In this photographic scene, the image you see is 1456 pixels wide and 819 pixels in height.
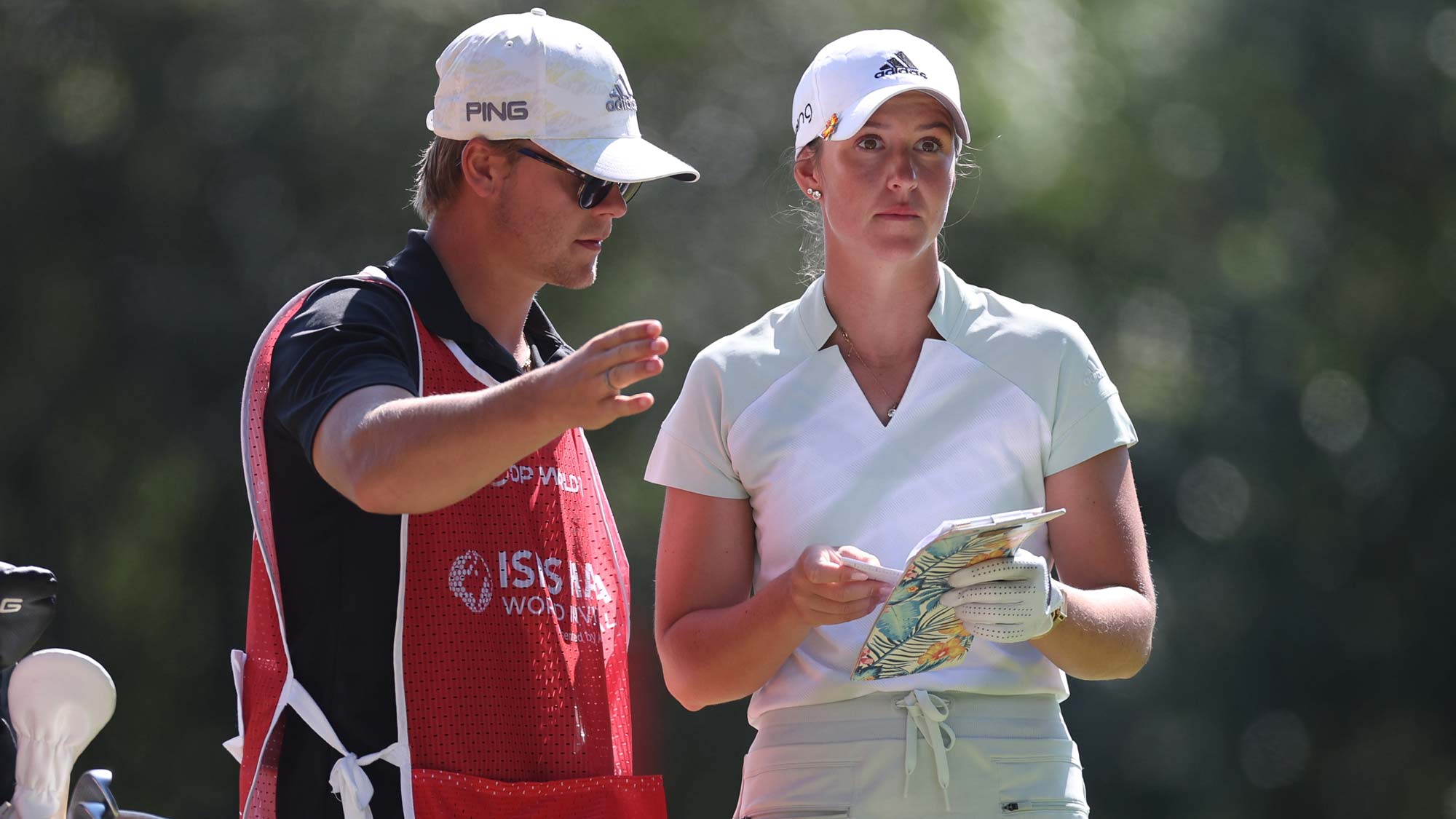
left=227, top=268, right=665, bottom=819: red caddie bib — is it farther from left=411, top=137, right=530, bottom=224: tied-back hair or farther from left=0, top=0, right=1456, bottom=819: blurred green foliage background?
left=0, top=0, right=1456, bottom=819: blurred green foliage background

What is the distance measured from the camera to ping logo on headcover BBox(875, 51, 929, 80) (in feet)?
8.51

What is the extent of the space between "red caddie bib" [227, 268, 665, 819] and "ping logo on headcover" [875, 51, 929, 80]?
814 mm

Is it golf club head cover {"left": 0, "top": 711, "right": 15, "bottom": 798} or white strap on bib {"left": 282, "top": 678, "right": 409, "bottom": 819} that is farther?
golf club head cover {"left": 0, "top": 711, "right": 15, "bottom": 798}

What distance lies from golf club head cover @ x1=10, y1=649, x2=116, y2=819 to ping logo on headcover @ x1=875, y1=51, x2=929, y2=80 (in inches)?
59.4

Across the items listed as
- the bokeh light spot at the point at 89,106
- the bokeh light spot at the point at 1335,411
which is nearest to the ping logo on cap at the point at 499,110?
the bokeh light spot at the point at 89,106

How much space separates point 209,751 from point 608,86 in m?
5.75

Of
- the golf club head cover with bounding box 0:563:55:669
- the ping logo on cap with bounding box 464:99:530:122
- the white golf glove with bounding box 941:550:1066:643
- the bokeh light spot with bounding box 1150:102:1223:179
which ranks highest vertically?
the bokeh light spot with bounding box 1150:102:1223:179

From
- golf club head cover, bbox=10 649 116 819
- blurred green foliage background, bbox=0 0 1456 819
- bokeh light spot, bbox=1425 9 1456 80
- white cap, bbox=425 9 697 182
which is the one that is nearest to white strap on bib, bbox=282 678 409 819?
golf club head cover, bbox=10 649 116 819

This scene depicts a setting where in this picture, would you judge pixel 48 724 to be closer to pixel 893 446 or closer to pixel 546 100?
pixel 546 100

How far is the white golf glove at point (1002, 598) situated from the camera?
2.17 metres

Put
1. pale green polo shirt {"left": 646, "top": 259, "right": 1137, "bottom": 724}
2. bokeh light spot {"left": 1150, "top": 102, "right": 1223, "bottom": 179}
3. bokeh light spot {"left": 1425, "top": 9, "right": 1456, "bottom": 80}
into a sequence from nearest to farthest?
1. pale green polo shirt {"left": 646, "top": 259, "right": 1137, "bottom": 724}
2. bokeh light spot {"left": 1150, "top": 102, "right": 1223, "bottom": 179}
3. bokeh light spot {"left": 1425, "top": 9, "right": 1456, "bottom": 80}

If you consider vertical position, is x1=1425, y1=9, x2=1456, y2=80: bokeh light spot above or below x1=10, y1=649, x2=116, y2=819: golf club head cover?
above

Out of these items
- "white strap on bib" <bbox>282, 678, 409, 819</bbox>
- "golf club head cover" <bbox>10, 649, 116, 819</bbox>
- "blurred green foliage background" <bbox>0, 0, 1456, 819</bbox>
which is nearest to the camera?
"white strap on bib" <bbox>282, 678, 409, 819</bbox>

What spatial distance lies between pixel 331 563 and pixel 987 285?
6.12m
